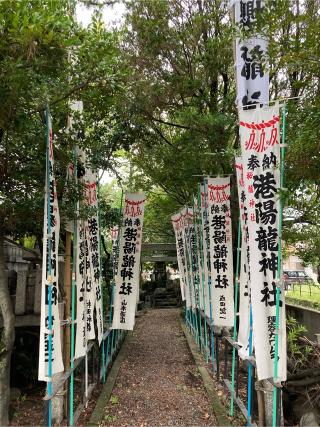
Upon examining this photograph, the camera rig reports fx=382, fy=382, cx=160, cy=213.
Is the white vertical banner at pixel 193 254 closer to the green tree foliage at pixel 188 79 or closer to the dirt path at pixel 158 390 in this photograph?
the dirt path at pixel 158 390

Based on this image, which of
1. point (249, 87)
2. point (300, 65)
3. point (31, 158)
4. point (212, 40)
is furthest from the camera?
point (212, 40)

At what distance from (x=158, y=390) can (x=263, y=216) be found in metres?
4.76

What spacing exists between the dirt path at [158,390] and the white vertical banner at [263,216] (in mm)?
2517

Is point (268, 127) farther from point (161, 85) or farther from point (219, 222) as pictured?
point (161, 85)

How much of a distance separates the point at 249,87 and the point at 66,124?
2.81 m

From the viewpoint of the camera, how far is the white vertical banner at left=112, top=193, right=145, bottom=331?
28.3ft

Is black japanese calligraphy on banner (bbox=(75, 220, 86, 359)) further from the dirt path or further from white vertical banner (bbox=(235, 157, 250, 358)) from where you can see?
white vertical banner (bbox=(235, 157, 250, 358))

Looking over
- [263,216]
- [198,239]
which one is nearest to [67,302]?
[263,216]

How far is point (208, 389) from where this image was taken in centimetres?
704

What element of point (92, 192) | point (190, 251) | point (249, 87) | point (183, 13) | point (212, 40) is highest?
point (183, 13)

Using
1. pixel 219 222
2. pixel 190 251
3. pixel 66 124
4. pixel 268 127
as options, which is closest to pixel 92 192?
pixel 66 124

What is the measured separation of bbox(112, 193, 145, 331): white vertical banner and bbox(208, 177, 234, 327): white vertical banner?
1840mm

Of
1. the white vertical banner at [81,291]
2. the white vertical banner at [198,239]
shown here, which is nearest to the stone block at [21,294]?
the white vertical banner at [81,291]

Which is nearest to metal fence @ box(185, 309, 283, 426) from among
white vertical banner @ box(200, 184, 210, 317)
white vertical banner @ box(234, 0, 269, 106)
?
white vertical banner @ box(200, 184, 210, 317)
